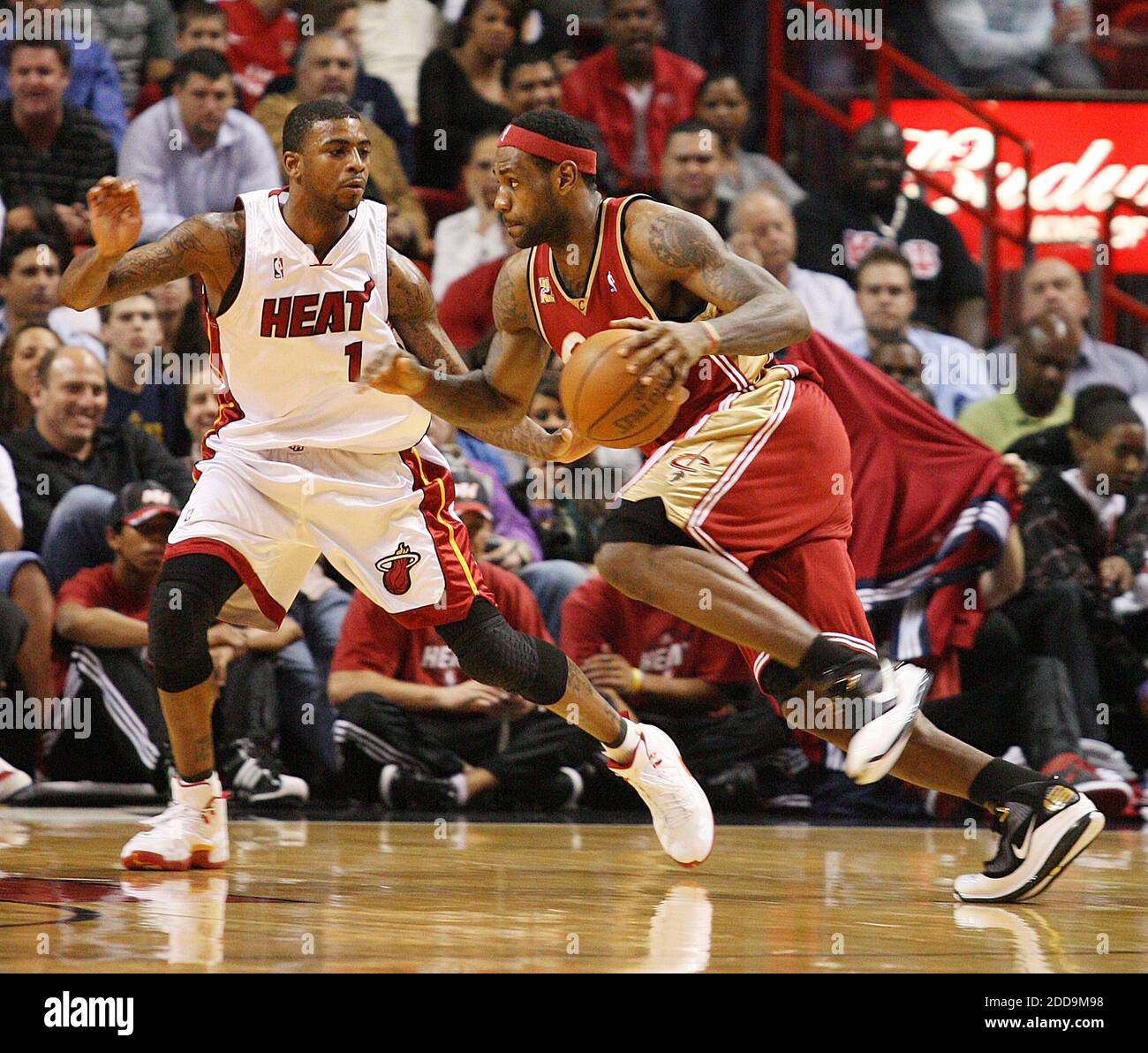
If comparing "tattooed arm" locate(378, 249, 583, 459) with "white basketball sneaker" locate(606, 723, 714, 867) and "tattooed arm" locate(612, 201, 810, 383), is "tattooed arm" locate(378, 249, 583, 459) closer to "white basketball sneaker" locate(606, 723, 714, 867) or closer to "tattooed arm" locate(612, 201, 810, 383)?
"tattooed arm" locate(612, 201, 810, 383)

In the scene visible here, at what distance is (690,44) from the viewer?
959 centimetres

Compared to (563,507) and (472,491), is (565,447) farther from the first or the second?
(563,507)

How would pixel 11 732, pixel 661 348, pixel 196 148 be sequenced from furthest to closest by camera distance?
1. pixel 196 148
2. pixel 11 732
3. pixel 661 348

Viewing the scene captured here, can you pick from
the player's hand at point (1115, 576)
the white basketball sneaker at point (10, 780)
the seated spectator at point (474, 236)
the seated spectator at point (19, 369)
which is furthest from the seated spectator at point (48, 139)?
the player's hand at point (1115, 576)

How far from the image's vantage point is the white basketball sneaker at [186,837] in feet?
13.7

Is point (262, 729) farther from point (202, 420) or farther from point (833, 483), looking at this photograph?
point (833, 483)

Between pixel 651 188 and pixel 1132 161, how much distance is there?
3.21 meters

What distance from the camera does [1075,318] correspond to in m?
8.03

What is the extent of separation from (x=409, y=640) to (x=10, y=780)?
4.87 ft

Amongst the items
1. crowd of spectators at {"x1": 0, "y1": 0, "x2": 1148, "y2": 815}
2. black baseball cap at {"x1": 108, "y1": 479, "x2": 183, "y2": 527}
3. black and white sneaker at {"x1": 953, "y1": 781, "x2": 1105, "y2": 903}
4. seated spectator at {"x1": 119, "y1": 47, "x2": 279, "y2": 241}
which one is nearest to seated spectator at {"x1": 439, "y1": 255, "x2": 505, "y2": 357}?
crowd of spectators at {"x1": 0, "y1": 0, "x2": 1148, "y2": 815}

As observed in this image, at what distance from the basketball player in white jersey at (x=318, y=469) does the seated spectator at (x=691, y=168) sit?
388cm

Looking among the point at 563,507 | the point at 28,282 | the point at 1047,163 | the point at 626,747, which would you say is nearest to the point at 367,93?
the point at 28,282

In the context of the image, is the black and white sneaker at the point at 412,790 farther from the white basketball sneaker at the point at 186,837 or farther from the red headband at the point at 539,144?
the red headband at the point at 539,144

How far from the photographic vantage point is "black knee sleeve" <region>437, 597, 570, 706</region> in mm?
4293
